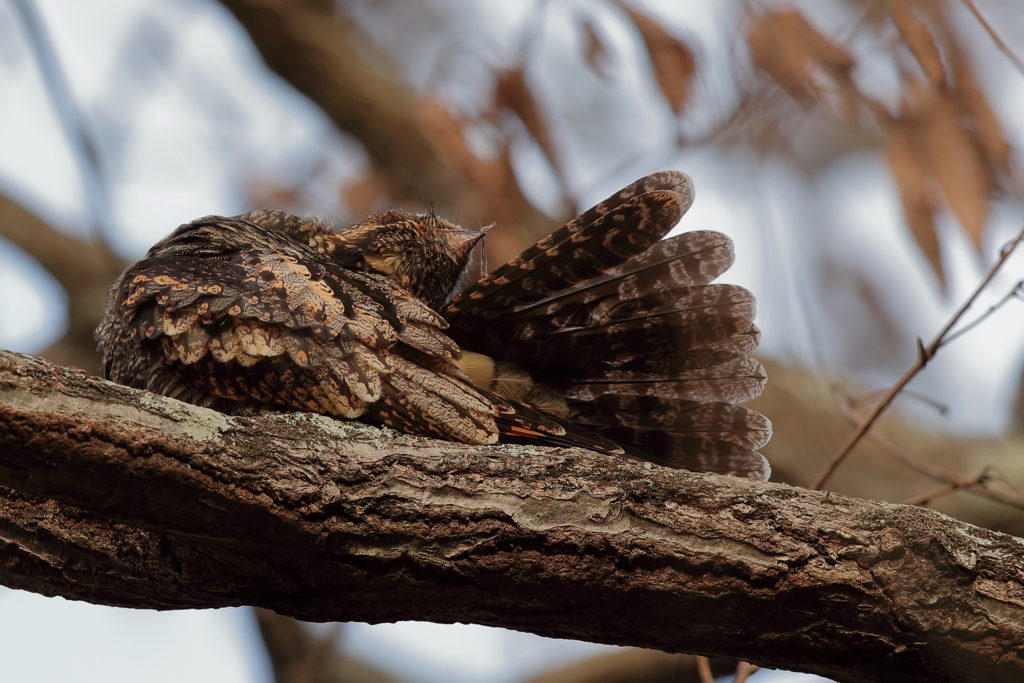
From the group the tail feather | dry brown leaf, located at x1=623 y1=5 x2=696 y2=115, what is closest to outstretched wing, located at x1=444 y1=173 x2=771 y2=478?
the tail feather

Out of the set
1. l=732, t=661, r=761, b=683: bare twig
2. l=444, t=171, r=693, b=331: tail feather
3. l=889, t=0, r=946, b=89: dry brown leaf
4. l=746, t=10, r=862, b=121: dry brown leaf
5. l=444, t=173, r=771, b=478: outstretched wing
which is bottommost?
l=732, t=661, r=761, b=683: bare twig

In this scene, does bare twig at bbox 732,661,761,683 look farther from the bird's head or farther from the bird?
the bird's head

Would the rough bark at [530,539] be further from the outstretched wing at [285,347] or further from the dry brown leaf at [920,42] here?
the dry brown leaf at [920,42]

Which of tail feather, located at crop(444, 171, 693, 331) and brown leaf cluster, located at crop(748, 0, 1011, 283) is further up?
brown leaf cluster, located at crop(748, 0, 1011, 283)

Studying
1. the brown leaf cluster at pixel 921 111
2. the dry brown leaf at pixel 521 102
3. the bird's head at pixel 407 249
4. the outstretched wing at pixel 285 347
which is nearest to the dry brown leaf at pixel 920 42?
the brown leaf cluster at pixel 921 111

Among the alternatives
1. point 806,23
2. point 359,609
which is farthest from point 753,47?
point 359,609

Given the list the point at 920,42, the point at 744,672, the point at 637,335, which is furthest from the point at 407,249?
the point at 920,42
